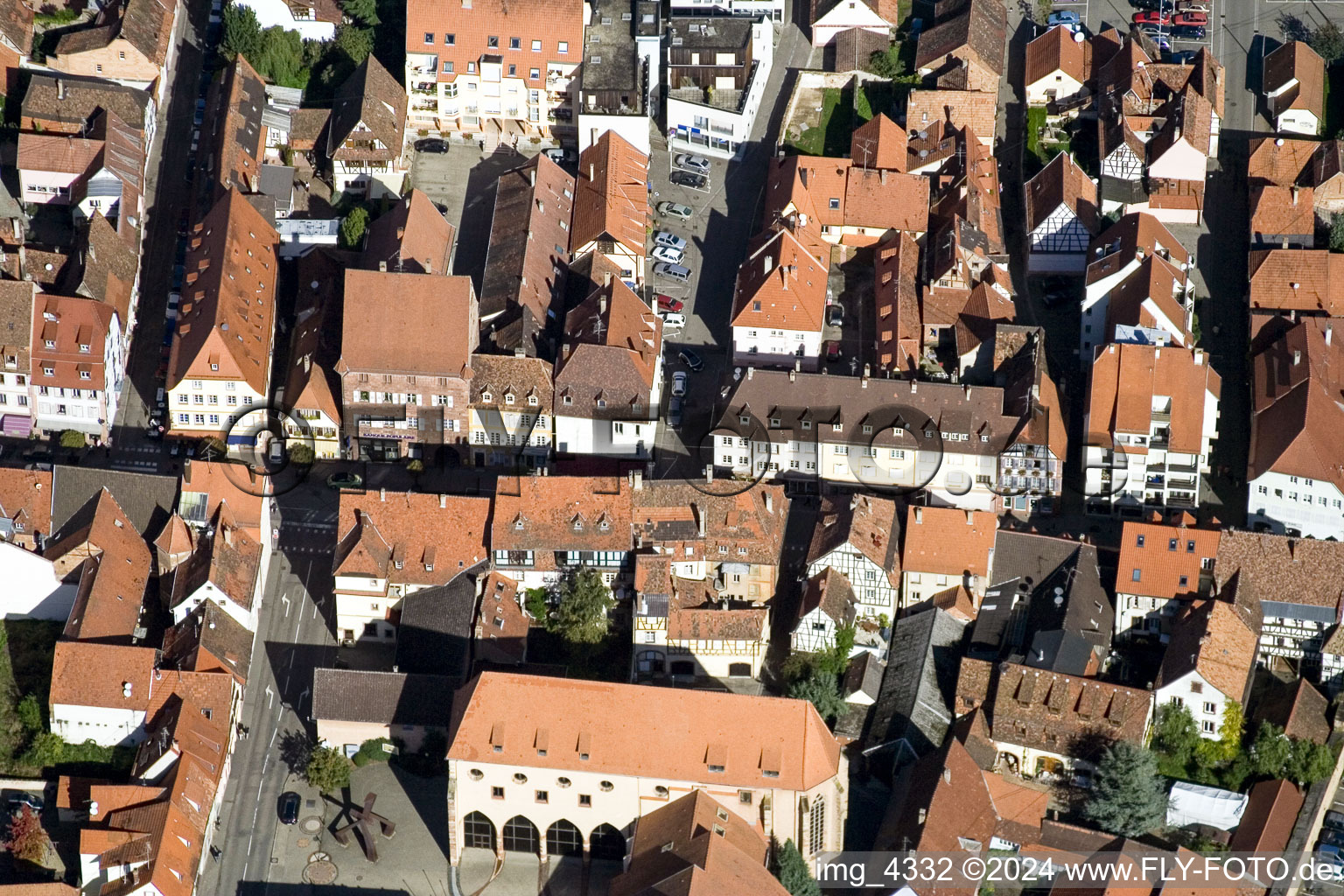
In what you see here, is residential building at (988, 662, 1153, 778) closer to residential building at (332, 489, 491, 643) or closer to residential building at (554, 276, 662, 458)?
residential building at (554, 276, 662, 458)

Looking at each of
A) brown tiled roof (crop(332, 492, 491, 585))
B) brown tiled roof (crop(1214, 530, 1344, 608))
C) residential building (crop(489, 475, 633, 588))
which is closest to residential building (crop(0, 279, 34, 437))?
brown tiled roof (crop(332, 492, 491, 585))

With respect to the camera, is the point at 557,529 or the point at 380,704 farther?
the point at 557,529

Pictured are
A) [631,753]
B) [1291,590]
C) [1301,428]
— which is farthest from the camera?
[1301,428]

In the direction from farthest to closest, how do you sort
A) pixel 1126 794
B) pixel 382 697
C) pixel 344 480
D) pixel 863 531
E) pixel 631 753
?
1. pixel 344 480
2. pixel 863 531
3. pixel 382 697
4. pixel 1126 794
5. pixel 631 753

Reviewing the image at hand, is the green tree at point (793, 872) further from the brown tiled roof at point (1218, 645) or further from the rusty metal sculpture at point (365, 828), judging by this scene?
the brown tiled roof at point (1218, 645)

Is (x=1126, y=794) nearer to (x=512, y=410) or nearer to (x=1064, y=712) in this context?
(x=1064, y=712)

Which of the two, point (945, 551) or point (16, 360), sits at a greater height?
point (16, 360)

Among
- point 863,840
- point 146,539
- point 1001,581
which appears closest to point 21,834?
point 146,539

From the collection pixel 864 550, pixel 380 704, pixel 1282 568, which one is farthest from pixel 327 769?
pixel 1282 568
